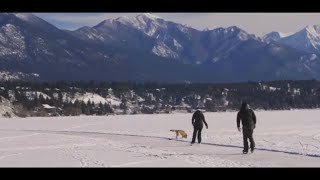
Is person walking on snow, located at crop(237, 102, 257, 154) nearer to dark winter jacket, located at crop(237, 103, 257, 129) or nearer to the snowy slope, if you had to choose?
dark winter jacket, located at crop(237, 103, 257, 129)

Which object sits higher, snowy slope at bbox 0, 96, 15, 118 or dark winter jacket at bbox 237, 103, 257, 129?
snowy slope at bbox 0, 96, 15, 118

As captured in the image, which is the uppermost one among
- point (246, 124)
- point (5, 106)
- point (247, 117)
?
point (5, 106)

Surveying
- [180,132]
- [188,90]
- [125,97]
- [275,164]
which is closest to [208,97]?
[188,90]

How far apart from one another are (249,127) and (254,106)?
429 ft

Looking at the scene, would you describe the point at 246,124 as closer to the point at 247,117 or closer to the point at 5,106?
the point at 247,117

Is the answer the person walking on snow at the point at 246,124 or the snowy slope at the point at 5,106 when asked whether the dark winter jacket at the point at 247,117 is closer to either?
the person walking on snow at the point at 246,124

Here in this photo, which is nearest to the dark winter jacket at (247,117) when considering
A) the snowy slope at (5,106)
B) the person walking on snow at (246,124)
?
the person walking on snow at (246,124)

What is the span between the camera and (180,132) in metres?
24.3

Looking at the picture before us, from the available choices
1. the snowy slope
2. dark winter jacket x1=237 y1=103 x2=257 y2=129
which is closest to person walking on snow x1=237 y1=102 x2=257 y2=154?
dark winter jacket x1=237 y1=103 x2=257 y2=129

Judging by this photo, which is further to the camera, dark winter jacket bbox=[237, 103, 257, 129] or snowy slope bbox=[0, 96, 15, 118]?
snowy slope bbox=[0, 96, 15, 118]

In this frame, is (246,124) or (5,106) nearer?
(246,124)

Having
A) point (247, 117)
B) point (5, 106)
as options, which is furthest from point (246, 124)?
point (5, 106)
